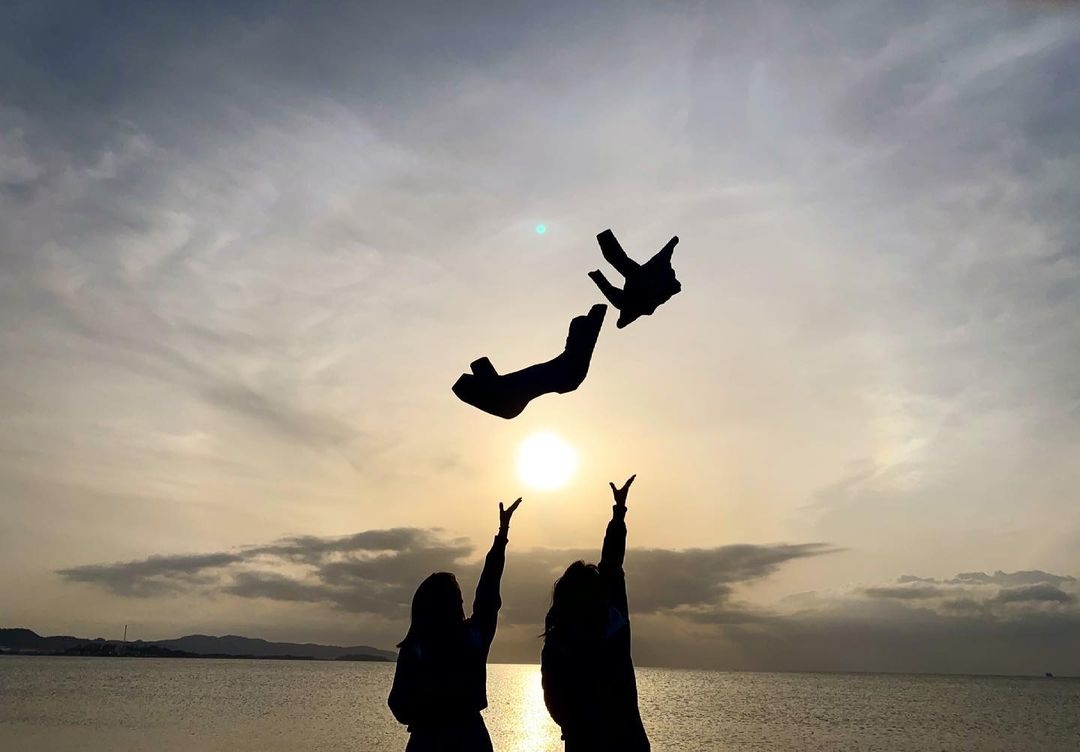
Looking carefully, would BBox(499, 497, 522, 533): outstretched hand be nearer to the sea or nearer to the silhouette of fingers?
the silhouette of fingers

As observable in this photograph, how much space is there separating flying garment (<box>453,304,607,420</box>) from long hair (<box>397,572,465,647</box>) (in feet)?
3.85

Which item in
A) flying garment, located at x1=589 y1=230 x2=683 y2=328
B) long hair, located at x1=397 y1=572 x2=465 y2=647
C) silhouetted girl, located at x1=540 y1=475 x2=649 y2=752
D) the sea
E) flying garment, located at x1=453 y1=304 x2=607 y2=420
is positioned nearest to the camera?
silhouetted girl, located at x1=540 y1=475 x2=649 y2=752

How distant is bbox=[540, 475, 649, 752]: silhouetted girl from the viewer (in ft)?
15.7

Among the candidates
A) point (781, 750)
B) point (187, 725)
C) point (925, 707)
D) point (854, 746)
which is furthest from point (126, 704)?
point (925, 707)

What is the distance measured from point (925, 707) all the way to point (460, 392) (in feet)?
461

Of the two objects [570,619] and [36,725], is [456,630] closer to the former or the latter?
[570,619]

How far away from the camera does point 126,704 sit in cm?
8162

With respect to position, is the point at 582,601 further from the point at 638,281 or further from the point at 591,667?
the point at 638,281

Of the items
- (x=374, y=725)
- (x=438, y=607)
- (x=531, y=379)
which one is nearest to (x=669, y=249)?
(x=531, y=379)

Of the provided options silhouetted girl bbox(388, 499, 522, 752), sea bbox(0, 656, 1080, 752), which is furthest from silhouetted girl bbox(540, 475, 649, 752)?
sea bbox(0, 656, 1080, 752)

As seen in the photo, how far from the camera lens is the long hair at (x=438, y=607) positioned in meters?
5.19

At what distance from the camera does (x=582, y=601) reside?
15.7 ft

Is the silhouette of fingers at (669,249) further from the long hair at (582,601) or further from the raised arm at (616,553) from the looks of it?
the long hair at (582,601)

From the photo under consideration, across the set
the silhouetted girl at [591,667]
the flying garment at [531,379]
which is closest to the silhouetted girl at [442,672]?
the silhouetted girl at [591,667]
